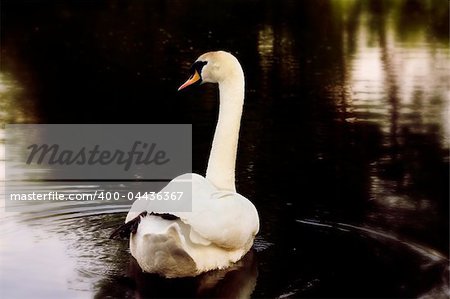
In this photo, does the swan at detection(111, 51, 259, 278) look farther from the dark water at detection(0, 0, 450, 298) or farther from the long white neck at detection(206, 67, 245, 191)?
the dark water at detection(0, 0, 450, 298)

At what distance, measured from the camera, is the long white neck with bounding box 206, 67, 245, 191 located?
755 centimetres

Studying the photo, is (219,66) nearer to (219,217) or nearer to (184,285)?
(219,217)

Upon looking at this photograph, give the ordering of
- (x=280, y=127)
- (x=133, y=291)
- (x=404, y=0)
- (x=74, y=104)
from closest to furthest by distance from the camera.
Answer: (x=133, y=291), (x=280, y=127), (x=74, y=104), (x=404, y=0)

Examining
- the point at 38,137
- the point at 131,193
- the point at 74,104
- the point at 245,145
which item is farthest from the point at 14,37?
the point at 131,193

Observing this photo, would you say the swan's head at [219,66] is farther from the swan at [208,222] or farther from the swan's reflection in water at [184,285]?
the swan's reflection in water at [184,285]

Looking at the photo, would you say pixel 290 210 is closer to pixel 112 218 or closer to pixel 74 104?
pixel 112 218

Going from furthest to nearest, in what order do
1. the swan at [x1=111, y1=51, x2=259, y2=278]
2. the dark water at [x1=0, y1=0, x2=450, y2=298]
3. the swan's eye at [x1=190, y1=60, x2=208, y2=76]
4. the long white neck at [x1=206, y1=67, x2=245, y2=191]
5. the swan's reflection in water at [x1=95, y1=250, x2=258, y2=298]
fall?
the swan's eye at [x1=190, y1=60, x2=208, y2=76], the long white neck at [x1=206, y1=67, x2=245, y2=191], the dark water at [x1=0, y1=0, x2=450, y2=298], the swan's reflection in water at [x1=95, y1=250, x2=258, y2=298], the swan at [x1=111, y1=51, x2=259, y2=278]

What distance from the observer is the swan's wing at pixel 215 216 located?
654 cm

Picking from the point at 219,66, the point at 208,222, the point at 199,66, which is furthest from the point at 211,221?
the point at 199,66

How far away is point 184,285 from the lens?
6.78 meters

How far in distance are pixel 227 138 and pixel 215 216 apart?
1.14 meters

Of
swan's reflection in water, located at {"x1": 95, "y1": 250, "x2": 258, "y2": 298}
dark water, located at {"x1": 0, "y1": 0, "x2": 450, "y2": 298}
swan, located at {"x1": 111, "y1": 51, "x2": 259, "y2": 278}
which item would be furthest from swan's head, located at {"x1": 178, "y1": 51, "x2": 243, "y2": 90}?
swan's reflection in water, located at {"x1": 95, "y1": 250, "x2": 258, "y2": 298}

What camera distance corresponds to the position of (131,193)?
9.34m

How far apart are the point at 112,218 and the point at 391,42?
Answer: 16.0 m
